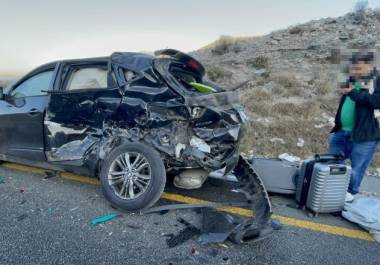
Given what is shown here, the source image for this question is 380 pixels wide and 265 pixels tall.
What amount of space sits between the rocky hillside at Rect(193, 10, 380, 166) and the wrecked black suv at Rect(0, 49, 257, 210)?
5.61 feet

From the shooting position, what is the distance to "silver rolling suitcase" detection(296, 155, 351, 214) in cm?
280

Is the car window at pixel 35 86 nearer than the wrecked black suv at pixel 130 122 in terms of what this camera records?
No

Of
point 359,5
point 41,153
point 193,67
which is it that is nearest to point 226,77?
point 193,67

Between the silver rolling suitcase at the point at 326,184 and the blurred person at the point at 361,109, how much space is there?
326 millimetres

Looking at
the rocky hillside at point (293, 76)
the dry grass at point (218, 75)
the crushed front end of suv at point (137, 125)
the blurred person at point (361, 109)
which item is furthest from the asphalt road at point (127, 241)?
the dry grass at point (218, 75)

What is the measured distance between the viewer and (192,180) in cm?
310

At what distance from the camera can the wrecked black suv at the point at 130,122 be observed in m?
2.84

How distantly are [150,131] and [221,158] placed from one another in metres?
0.81

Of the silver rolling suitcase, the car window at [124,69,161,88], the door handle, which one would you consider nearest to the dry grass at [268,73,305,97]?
the silver rolling suitcase

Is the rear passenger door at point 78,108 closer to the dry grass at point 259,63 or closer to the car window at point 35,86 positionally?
the car window at point 35,86

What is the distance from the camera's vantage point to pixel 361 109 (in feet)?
10.2

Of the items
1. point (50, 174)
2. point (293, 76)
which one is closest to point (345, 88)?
point (50, 174)

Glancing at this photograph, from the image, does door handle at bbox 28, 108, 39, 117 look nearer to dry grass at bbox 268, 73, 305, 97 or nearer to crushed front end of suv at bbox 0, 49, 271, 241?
crushed front end of suv at bbox 0, 49, 271, 241

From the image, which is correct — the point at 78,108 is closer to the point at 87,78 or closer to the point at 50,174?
the point at 87,78
